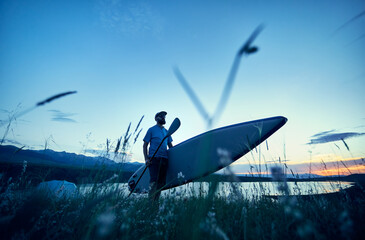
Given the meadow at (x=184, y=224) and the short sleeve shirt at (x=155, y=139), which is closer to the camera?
the meadow at (x=184, y=224)

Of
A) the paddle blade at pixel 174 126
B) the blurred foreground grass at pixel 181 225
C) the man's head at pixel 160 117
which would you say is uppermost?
the man's head at pixel 160 117

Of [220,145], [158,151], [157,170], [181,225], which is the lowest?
[181,225]

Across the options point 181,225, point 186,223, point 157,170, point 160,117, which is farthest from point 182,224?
point 160,117

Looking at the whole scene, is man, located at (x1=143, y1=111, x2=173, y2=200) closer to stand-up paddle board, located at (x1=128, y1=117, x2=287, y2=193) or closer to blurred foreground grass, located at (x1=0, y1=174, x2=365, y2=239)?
stand-up paddle board, located at (x1=128, y1=117, x2=287, y2=193)

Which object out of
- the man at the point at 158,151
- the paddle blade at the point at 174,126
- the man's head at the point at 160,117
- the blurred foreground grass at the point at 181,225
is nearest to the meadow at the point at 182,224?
the blurred foreground grass at the point at 181,225

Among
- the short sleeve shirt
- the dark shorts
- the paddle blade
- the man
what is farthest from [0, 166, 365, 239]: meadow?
the short sleeve shirt

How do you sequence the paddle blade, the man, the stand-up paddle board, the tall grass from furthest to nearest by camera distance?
the man
the stand-up paddle board
the paddle blade
the tall grass

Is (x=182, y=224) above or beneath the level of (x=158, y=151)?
beneath

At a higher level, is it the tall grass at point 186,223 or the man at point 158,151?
the man at point 158,151

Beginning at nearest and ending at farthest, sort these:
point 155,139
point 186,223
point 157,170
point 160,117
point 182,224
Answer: point 186,223 → point 182,224 → point 157,170 → point 155,139 → point 160,117

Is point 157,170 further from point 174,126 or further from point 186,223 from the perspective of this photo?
point 186,223

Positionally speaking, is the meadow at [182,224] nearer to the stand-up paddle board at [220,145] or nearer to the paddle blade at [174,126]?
the paddle blade at [174,126]

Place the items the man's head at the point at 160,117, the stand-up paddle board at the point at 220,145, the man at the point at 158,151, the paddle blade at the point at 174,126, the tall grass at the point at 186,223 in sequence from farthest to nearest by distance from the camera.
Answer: the man's head at the point at 160,117 < the man at the point at 158,151 < the stand-up paddle board at the point at 220,145 < the paddle blade at the point at 174,126 < the tall grass at the point at 186,223

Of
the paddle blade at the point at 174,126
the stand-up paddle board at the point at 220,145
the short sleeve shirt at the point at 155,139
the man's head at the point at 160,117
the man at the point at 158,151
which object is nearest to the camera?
the paddle blade at the point at 174,126
